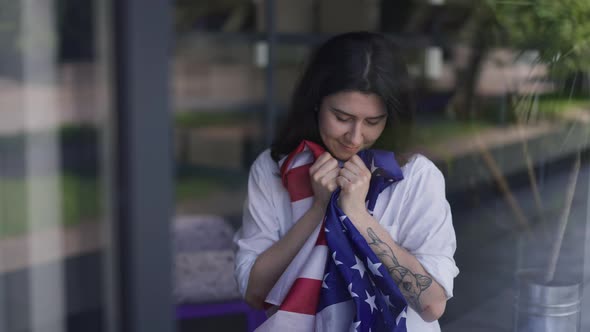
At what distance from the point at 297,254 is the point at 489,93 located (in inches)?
140

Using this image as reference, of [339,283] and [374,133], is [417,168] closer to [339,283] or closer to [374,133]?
[374,133]

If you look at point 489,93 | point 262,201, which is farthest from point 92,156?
point 489,93

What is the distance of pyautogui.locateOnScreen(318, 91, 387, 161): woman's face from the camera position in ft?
5.38

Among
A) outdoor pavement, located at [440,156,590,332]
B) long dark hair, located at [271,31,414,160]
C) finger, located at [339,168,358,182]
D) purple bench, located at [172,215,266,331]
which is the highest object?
long dark hair, located at [271,31,414,160]

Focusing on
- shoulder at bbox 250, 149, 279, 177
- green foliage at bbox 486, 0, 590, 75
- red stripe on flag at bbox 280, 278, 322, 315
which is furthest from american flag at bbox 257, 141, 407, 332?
green foliage at bbox 486, 0, 590, 75

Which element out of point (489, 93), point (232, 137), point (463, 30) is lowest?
point (232, 137)

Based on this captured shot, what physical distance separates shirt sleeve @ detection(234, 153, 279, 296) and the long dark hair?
69mm

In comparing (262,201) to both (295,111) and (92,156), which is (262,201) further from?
(92,156)

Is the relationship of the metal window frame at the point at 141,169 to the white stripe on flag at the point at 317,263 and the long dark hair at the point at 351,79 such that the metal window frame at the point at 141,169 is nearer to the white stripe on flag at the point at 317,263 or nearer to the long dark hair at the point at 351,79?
the white stripe on flag at the point at 317,263

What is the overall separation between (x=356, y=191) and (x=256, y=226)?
0.24m

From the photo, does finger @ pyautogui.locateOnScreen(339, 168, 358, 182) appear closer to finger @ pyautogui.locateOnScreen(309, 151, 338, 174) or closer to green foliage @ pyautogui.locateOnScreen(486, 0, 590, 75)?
finger @ pyautogui.locateOnScreen(309, 151, 338, 174)

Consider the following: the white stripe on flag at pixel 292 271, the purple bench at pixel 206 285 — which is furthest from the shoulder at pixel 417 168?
the purple bench at pixel 206 285

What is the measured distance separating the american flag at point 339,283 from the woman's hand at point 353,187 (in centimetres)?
2

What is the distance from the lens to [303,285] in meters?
1.57
